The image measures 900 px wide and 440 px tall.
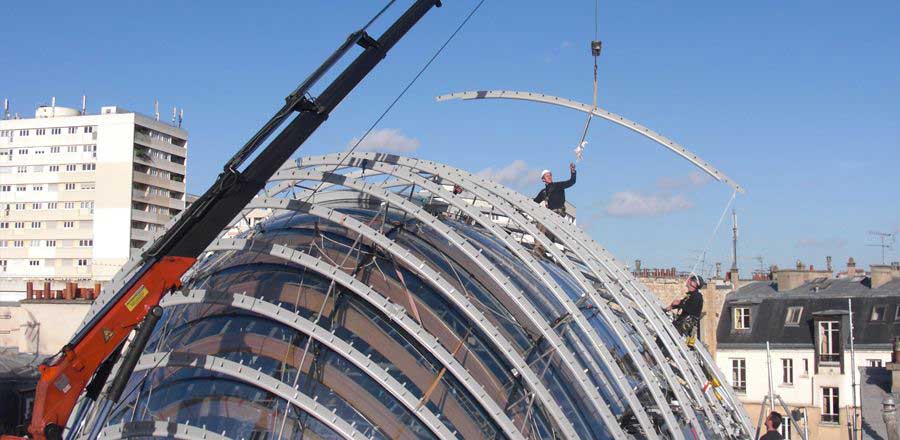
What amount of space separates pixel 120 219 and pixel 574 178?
79.4 meters

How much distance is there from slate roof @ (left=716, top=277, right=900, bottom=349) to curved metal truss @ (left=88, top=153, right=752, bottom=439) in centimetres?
3924

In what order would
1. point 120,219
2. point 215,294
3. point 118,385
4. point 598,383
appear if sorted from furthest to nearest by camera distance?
point 120,219
point 598,383
point 215,294
point 118,385

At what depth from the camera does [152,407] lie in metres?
15.8

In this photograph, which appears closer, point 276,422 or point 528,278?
point 276,422

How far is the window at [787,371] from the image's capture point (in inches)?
2195

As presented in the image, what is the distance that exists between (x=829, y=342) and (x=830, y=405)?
3.44 meters

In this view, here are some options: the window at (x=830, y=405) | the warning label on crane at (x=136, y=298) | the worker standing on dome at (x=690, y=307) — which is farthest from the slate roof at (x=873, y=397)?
the warning label on crane at (x=136, y=298)

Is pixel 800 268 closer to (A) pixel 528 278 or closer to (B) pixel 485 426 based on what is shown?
(A) pixel 528 278

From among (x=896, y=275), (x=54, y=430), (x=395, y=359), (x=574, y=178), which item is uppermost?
(x=896, y=275)

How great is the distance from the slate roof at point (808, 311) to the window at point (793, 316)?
0.14 m

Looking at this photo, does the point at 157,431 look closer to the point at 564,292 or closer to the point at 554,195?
the point at 564,292

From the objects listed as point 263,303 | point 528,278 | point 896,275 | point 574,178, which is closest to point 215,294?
point 263,303

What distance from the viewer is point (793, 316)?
57062mm

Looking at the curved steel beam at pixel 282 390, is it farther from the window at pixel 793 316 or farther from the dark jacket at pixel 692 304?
the window at pixel 793 316
